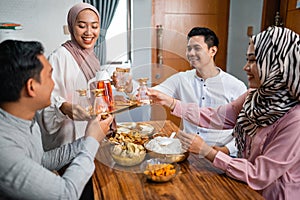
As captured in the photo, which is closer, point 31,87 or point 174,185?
point 31,87

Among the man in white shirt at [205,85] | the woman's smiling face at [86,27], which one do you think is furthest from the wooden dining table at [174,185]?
the woman's smiling face at [86,27]

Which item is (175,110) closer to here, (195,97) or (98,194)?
(195,97)

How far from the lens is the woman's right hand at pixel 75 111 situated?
1.16 m

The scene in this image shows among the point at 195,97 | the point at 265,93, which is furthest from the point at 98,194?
the point at 195,97

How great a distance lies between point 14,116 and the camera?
2.77 ft

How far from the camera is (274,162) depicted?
37.5 inches

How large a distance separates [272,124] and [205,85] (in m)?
0.85

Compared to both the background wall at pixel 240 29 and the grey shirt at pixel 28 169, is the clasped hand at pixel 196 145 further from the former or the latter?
the background wall at pixel 240 29

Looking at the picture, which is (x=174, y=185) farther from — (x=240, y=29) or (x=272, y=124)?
(x=240, y=29)

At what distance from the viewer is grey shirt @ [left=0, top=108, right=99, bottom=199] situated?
74cm

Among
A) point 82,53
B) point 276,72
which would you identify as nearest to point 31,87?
point 82,53

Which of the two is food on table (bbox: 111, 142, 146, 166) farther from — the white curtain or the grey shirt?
the white curtain

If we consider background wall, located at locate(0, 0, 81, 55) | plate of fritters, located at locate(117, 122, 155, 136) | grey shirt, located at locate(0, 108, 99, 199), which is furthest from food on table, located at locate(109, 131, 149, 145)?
background wall, located at locate(0, 0, 81, 55)

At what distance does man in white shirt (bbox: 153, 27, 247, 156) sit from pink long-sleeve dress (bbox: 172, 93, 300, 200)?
61cm
